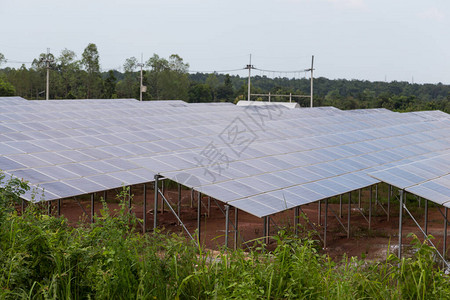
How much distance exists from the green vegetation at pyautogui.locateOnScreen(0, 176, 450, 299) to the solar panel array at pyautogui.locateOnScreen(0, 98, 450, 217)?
197 inches

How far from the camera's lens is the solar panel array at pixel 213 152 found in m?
18.0

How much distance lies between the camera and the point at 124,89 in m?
99.4

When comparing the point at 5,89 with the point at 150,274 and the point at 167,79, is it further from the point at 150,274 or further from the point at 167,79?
the point at 150,274

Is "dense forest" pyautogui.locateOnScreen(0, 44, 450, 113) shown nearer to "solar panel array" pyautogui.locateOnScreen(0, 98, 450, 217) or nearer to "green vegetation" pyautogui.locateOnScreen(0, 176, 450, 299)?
"solar panel array" pyautogui.locateOnScreen(0, 98, 450, 217)

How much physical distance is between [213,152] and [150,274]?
50.6 feet

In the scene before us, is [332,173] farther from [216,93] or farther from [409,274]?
[216,93]

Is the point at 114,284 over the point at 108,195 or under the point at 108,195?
over

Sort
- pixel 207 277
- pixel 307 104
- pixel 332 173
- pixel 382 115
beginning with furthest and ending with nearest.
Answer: pixel 307 104, pixel 382 115, pixel 332 173, pixel 207 277

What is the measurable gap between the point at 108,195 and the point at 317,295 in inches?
1108

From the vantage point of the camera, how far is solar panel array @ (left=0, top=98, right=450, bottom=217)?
711 inches

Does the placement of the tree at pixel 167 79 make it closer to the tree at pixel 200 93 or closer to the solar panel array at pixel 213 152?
the tree at pixel 200 93

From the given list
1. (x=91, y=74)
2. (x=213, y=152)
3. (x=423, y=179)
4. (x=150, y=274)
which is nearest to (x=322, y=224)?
(x=213, y=152)

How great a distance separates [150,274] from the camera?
7.11 meters

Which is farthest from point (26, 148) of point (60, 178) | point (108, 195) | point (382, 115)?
point (382, 115)
